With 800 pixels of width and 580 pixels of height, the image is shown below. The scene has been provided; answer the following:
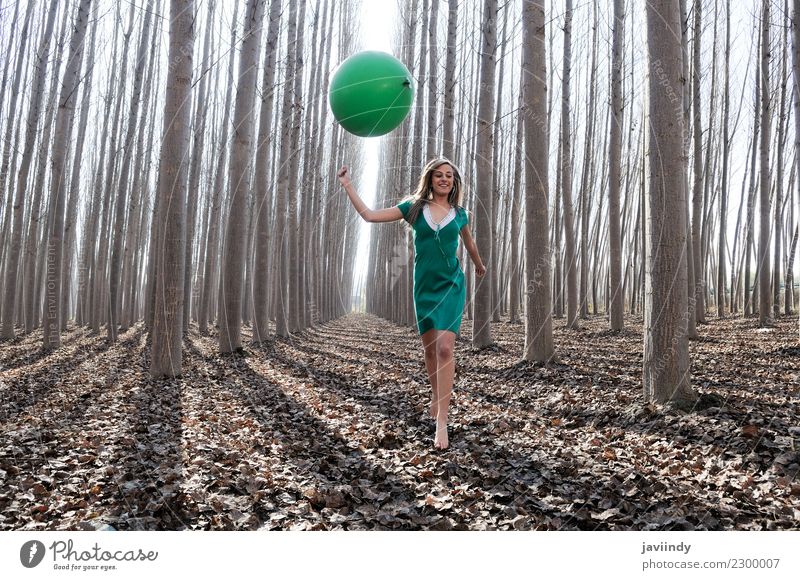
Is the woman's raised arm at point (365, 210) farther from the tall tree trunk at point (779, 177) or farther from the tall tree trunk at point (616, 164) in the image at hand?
the tall tree trunk at point (779, 177)

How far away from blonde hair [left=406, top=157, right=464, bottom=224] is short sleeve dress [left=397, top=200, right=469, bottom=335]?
0.12 ft

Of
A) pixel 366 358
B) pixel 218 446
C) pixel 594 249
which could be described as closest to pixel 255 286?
pixel 366 358

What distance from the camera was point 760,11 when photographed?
11391 millimetres

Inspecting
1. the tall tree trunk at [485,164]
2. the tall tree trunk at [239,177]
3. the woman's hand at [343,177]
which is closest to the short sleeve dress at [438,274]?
the woman's hand at [343,177]

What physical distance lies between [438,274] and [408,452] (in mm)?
1245

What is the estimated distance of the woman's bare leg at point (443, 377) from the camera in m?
3.55

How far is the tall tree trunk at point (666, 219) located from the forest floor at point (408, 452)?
36 centimetres

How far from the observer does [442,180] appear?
3650 millimetres

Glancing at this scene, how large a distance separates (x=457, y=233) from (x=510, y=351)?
17.6ft

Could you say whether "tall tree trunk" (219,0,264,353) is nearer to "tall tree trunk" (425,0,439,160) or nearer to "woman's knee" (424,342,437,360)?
"tall tree trunk" (425,0,439,160)

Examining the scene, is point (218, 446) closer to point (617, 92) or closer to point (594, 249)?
point (617, 92)

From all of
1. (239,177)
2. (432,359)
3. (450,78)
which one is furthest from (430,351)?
(450,78)

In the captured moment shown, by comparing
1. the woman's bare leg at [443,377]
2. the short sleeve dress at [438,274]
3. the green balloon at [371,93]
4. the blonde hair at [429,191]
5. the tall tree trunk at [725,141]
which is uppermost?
the tall tree trunk at [725,141]

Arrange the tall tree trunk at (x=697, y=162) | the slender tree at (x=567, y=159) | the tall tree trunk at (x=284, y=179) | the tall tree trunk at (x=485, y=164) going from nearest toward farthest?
the tall tree trunk at (x=485, y=164) < the tall tree trunk at (x=697, y=162) < the slender tree at (x=567, y=159) < the tall tree trunk at (x=284, y=179)
